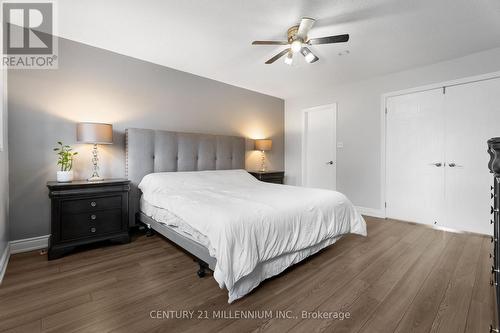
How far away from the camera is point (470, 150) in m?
3.13

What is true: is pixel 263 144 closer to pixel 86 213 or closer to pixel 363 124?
pixel 363 124

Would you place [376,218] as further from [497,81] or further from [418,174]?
[497,81]

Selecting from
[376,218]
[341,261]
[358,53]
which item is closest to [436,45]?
[358,53]

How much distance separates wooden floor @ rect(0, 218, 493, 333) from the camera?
1417mm

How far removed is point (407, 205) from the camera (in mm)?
3701

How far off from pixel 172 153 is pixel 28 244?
1.89m

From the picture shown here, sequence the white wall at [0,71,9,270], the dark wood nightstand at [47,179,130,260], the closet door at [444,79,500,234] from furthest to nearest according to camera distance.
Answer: the closet door at [444,79,500,234]
the dark wood nightstand at [47,179,130,260]
the white wall at [0,71,9,270]

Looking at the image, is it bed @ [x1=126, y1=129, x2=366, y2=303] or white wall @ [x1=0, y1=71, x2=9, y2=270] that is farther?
white wall @ [x1=0, y1=71, x2=9, y2=270]

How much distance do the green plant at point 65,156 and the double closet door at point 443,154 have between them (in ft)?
15.3

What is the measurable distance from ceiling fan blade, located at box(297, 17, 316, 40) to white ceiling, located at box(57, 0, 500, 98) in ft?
0.42

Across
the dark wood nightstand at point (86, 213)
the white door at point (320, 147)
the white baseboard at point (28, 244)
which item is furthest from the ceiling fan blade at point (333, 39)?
the white baseboard at point (28, 244)

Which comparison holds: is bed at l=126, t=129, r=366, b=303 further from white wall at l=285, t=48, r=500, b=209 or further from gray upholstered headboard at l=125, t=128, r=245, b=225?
white wall at l=285, t=48, r=500, b=209

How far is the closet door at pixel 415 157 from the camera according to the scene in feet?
11.2

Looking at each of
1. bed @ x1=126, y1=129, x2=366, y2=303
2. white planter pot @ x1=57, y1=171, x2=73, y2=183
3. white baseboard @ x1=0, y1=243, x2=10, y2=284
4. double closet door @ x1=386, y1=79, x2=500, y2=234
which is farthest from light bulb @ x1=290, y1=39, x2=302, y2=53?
white baseboard @ x1=0, y1=243, x2=10, y2=284
